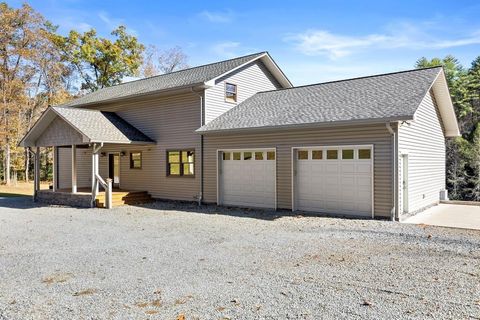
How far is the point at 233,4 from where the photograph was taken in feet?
45.2

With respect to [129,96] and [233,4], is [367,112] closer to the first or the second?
[233,4]

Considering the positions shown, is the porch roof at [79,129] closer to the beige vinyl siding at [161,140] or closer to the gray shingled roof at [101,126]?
the gray shingled roof at [101,126]

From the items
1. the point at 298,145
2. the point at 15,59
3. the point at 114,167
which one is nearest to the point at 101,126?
the point at 114,167

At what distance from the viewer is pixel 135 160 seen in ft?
56.7

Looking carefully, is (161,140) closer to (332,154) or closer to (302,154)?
(302,154)

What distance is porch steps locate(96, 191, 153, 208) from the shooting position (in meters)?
14.6

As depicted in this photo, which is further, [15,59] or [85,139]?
[15,59]

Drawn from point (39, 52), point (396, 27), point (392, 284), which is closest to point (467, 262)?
point (392, 284)

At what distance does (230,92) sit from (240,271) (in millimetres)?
11303

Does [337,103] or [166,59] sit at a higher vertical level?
[166,59]

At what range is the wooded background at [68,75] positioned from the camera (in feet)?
77.9

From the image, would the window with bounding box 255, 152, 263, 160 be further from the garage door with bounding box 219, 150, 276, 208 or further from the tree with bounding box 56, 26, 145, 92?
the tree with bounding box 56, 26, 145, 92

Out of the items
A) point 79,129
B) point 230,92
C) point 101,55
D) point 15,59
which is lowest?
point 79,129

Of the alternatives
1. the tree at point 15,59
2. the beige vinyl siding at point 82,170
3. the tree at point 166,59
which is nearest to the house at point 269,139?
the beige vinyl siding at point 82,170
